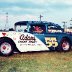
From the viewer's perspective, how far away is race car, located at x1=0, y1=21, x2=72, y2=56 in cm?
1563

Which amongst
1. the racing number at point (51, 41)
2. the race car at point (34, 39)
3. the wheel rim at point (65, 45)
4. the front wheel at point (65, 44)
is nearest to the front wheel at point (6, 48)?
the race car at point (34, 39)

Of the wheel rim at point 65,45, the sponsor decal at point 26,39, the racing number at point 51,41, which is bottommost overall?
the wheel rim at point 65,45

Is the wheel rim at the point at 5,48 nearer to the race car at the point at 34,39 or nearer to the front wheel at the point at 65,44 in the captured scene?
the race car at the point at 34,39

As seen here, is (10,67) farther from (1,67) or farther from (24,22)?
(24,22)

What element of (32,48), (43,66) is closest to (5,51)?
(32,48)

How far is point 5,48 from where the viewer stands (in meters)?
15.6

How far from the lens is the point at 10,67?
Result: 11.6 metres

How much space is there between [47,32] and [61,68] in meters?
5.65

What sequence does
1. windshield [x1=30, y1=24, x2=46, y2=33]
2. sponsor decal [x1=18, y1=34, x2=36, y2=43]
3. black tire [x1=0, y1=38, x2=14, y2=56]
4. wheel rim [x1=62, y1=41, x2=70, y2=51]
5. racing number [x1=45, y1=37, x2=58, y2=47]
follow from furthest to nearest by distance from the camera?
1. wheel rim [x1=62, y1=41, x2=70, y2=51]
2. racing number [x1=45, y1=37, x2=58, y2=47]
3. windshield [x1=30, y1=24, x2=46, y2=33]
4. sponsor decal [x1=18, y1=34, x2=36, y2=43]
5. black tire [x1=0, y1=38, x2=14, y2=56]

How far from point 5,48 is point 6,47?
66 mm

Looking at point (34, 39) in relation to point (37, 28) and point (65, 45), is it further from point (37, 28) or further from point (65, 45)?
point (65, 45)

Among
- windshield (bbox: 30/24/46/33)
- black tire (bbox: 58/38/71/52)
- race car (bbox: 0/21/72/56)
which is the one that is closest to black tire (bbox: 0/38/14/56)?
race car (bbox: 0/21/72/56)

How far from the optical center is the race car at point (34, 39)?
15633 millimetres

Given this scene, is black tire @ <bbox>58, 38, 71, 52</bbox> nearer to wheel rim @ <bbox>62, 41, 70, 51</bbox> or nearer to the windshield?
wheel rim @ <bbox>62, 41, 70, 51</bbox>
